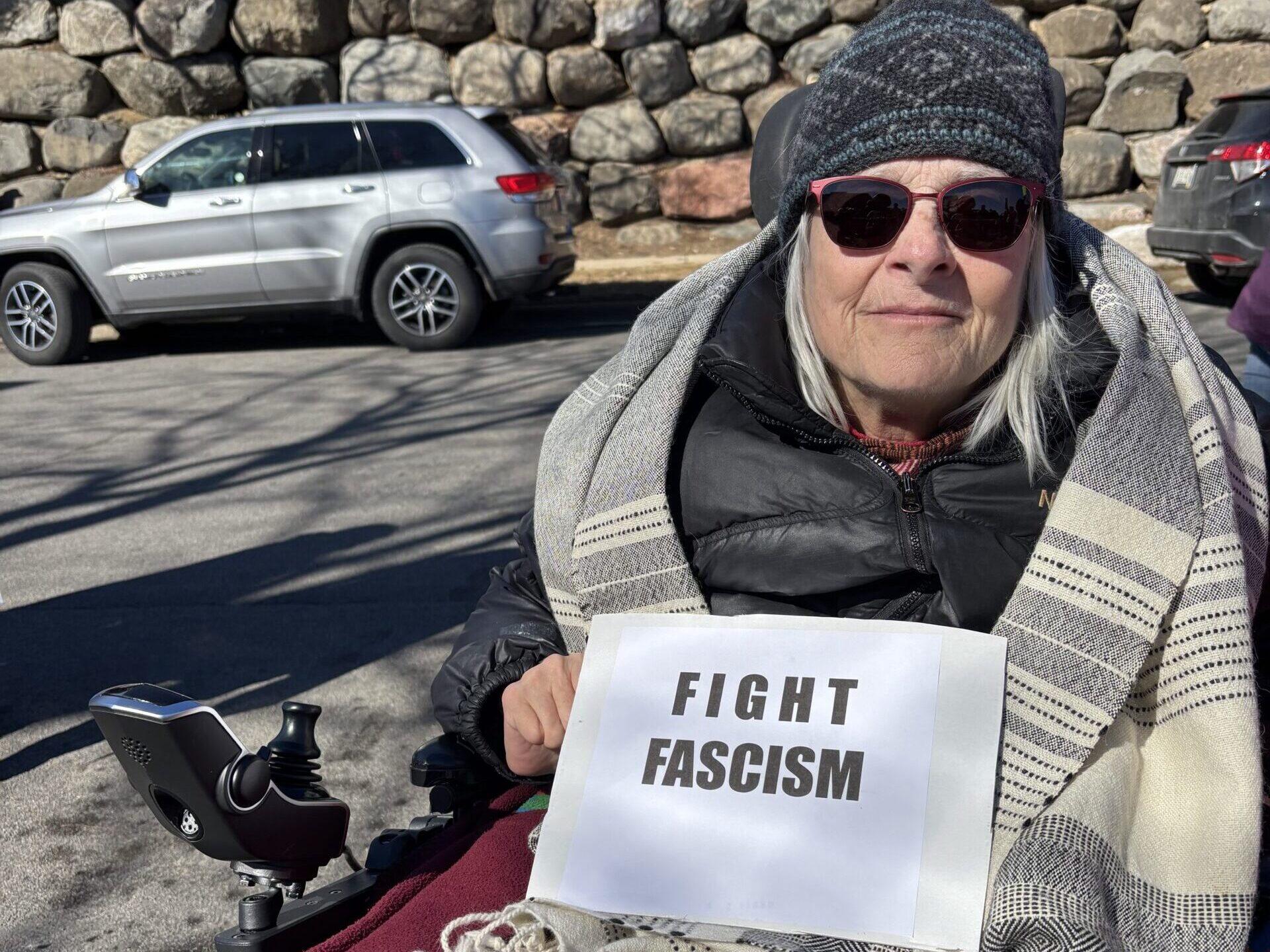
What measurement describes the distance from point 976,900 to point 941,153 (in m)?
0.99

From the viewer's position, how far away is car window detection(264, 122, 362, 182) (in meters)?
10.8

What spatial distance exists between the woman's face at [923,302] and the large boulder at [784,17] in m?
16.1

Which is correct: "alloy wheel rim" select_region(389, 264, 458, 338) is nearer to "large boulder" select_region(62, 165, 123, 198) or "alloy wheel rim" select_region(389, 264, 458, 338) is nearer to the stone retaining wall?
the stone retaining wall

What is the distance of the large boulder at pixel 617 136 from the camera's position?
1686cm

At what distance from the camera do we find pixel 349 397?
9.08m

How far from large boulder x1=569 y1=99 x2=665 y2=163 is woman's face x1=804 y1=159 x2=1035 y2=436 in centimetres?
1534

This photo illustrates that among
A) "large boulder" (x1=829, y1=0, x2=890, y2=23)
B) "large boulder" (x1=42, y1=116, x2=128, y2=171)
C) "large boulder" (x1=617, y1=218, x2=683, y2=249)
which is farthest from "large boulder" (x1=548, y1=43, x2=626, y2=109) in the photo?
"large boulder" (x1=42, y1=116, x2=128, y2=171)

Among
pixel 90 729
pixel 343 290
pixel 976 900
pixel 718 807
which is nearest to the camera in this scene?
pixel 976 900

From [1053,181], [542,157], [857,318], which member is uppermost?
[1053,181]

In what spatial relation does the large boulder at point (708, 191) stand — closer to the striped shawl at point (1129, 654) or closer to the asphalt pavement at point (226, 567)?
the asphalt pavement at point (226, 567)

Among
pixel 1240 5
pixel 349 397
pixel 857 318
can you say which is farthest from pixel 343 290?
pixel 1240 5

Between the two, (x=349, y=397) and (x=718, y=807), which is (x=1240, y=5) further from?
(x=718, y=807)

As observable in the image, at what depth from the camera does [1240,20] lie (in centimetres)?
1656

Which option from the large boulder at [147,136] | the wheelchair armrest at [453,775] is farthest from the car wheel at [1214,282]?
the large boulder at [147,136]
